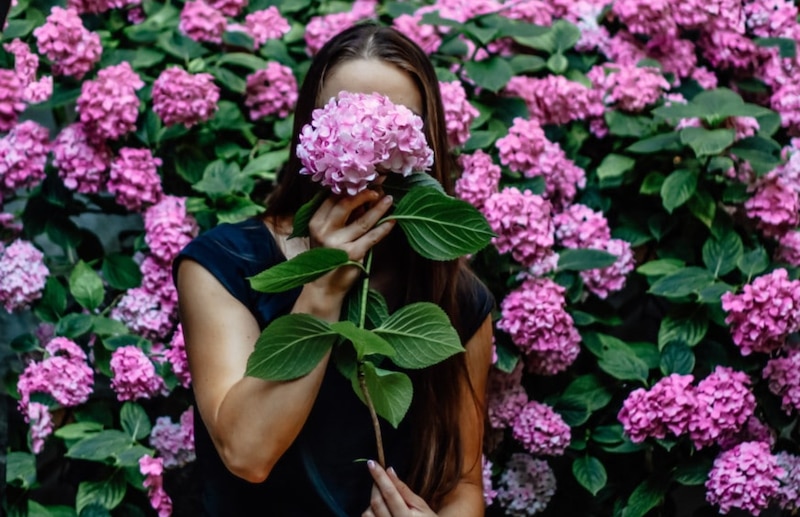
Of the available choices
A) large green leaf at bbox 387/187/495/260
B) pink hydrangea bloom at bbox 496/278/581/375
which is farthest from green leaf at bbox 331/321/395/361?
pink hydrangea bloom at bbox 496/278/581/375

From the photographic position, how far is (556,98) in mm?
2344

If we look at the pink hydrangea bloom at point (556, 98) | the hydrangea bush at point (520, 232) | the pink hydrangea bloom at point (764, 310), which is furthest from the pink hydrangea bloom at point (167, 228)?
the pink hydrangea bloom at point (764, 310)

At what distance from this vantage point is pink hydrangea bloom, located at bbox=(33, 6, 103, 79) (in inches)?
89.0

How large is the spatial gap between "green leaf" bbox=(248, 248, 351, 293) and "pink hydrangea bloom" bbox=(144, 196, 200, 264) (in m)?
0.83

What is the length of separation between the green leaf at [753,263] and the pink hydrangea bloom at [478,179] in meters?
0.50

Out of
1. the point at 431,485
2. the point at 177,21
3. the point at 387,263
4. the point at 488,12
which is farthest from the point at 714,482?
the point at 177,21

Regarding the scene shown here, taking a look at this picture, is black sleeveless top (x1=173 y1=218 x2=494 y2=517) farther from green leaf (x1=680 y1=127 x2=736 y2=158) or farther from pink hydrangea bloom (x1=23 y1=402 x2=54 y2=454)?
green leaf (x1=680 y1=127 x2=736 y2=158)

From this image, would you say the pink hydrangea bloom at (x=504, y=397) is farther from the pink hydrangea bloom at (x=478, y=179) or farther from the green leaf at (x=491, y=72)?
the green leaf at (x=491, y=72)

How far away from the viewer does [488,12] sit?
2439 millimetres

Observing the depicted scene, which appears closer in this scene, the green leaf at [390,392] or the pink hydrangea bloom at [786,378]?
the green leaf at [390,392]

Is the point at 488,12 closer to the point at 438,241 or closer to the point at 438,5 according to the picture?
the point at 438,5

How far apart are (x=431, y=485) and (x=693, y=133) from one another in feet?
3.03

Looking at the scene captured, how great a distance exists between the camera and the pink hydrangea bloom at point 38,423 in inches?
84.6

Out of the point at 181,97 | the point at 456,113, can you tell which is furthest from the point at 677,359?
the point at 181,97
